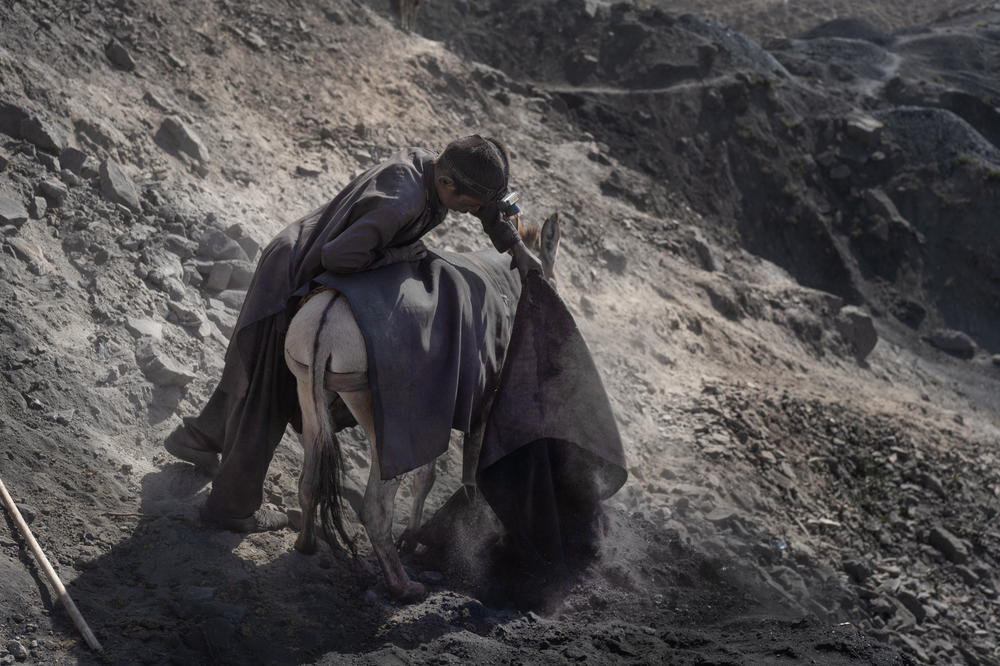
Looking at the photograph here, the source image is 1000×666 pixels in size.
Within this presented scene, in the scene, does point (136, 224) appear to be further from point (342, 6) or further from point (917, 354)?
point (917, 354)

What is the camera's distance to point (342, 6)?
40.0ft

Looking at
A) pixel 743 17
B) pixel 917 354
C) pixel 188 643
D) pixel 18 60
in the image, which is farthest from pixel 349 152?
pixel 743 17

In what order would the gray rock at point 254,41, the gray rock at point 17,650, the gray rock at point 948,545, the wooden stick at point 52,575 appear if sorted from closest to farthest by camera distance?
the gray rock at point 17,650, the wooden stick at point 52,575, the gray rock at point 948,545, the gray rock at point 254,41

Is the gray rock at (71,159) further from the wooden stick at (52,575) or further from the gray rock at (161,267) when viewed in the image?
the wooden stick at (52,575)

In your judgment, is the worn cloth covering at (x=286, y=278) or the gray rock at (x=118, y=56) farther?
the gray rock at (x=118, y=56)

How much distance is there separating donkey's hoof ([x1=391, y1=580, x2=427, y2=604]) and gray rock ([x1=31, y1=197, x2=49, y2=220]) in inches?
131

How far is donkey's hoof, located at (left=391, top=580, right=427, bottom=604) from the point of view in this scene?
4340mm

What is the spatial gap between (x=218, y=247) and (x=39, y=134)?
1.34 m

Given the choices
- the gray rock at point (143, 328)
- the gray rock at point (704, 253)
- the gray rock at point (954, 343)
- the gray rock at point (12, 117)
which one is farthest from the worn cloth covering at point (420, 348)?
the gray rock at point (954, 343)

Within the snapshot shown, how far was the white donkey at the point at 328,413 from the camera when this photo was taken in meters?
3.89

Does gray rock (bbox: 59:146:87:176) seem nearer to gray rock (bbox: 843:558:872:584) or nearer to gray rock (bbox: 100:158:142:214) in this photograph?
gray rock (bbox: 100:158:142:214)

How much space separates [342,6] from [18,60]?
586 cm

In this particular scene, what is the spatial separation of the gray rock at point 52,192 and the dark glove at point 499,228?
3057mm

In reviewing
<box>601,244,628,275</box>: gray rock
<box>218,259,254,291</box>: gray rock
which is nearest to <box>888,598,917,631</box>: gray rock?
<box>218,259,254,291</box>: gray rock
